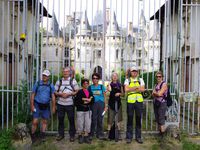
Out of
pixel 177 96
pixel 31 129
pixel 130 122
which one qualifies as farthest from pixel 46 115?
pixel 177 96

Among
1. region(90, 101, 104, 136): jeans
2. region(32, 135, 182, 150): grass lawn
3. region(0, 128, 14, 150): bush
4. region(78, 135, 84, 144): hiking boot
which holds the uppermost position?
region(90, 101, 104, 136): jeans

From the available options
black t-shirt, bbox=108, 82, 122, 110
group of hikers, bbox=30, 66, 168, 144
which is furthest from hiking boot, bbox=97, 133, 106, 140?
black t-shirt, bbox=108, 82, 122, 110

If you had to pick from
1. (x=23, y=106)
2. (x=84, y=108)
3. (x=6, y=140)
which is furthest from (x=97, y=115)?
(x=6, y=140)

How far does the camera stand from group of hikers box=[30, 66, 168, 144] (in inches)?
255

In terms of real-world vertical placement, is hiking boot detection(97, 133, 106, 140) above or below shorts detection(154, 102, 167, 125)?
below

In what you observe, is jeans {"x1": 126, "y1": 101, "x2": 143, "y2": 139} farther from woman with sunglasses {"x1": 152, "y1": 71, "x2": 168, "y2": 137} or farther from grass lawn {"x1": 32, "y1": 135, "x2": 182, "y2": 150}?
woman with sunglasses {"x1": 152, "y1": 71, "x2": 168, "y2": 137}

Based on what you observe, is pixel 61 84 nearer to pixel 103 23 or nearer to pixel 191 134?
pixel 103 23

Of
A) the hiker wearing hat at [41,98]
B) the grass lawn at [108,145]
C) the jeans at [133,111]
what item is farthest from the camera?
the jeans at [133,111]

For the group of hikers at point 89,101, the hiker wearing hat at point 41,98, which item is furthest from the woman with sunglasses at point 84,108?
the hiker wearing hat at point 41,98

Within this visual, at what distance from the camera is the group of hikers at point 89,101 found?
255 inches

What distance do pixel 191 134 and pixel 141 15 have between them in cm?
329

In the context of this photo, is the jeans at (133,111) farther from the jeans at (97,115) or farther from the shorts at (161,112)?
the jeans at (97,115)

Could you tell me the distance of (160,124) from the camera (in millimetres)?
6816

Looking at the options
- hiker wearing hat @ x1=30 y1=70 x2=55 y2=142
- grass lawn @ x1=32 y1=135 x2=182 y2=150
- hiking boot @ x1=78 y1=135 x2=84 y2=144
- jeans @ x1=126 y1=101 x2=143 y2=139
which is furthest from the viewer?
hiking boot @ x1=78 y1=135 x2=84 y2=144
